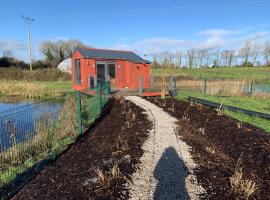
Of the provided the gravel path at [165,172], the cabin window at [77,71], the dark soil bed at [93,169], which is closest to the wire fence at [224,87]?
the cabin window at [77,71]

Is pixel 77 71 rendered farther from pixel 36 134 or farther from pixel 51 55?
pixel 51 55

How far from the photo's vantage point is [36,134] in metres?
7.41

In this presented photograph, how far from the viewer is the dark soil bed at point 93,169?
3.82m

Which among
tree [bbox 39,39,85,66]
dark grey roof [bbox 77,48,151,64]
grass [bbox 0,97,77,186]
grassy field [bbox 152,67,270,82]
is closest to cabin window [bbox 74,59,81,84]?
dark grey roof [bbox 77,48,151,64]

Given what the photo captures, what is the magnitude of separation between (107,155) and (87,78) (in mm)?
15516

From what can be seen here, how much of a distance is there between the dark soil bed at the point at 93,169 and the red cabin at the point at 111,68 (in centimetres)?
1331

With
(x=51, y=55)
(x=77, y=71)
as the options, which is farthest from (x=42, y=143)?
(x=51, y=55)

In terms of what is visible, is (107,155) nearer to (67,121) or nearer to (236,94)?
(67,121)

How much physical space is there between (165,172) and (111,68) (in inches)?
684

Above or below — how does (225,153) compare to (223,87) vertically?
below

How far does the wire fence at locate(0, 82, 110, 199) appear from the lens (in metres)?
5.54

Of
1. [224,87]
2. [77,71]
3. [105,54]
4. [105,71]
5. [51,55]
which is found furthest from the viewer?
[51,55]

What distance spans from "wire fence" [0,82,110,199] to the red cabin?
1015 cm

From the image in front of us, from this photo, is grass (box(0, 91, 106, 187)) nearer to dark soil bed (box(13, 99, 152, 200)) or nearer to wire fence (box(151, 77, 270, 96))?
dark soil bed (box(13, 99, 152, 200))
